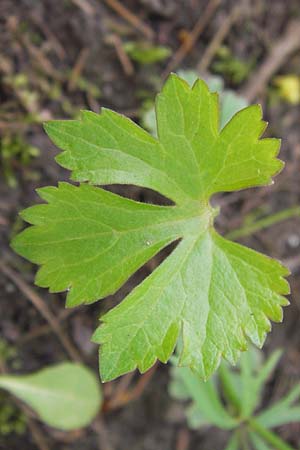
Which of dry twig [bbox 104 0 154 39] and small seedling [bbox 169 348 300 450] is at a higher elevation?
dry twig [bbox 104 0 154 39]

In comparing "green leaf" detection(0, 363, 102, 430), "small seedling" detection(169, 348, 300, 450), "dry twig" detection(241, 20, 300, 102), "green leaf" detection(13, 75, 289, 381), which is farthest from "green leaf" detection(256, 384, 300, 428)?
"dry twig" detection(241, 20, 300, 102)

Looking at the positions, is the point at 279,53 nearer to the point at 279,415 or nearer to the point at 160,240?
the point at 160,240

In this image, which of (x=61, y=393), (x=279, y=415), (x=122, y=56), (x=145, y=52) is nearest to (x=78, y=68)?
(x=122, y=56)

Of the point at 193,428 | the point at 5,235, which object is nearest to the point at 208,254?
the point at 5,235

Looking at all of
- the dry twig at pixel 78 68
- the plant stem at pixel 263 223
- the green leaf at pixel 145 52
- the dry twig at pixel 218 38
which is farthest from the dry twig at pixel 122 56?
the plant stem at pixel 263 223

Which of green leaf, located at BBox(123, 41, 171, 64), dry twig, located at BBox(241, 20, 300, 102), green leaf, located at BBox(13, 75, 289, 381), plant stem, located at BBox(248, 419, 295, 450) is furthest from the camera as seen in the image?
dry twig, located at BBox(241, 20, 300, 102)

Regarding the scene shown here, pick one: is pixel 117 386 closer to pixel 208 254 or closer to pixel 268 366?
pixel 268 366

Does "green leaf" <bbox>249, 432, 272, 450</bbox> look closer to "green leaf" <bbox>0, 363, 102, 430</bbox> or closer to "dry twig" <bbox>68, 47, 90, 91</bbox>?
"green leaf" <bbox>0, 363, 102, 430</bbox>
